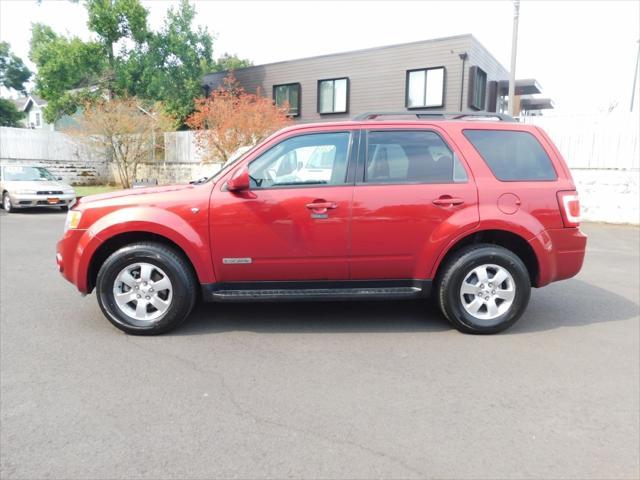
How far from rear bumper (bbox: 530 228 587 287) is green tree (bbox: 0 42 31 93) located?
64002 mm

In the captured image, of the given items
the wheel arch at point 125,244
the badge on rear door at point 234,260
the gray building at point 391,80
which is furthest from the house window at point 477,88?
the wheel arch at point 125,244

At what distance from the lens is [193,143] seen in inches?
902

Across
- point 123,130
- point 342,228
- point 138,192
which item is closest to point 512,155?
point 342,228

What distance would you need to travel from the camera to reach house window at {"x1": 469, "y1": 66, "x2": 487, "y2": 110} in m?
20.5

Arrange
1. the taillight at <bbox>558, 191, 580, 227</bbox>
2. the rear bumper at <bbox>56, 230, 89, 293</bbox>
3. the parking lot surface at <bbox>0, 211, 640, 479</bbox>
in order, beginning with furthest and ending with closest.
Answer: the taillight at <bbox>558, 191, 580, 227</bbox>
the rear bumper at <bbox>56, 230, 89, 293</bbox>
the parking lot surface at <bbox>0, 211, 640, 479</bbox>

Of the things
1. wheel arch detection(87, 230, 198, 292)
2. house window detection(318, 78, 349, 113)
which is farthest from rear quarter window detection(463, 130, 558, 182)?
house window detection(318, 78, 349, 113)

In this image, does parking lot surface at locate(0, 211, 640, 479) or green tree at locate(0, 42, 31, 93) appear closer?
parking lot surface at locate(0, 211, 640, 479)

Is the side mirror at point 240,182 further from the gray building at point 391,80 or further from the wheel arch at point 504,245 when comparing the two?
the gray building at point 391,80

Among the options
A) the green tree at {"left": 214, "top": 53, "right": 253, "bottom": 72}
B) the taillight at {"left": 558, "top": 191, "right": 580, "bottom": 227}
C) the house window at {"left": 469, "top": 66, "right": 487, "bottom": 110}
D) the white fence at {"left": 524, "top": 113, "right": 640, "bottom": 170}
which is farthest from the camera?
the green tree at {"left": 214, "top": 53, "right": 253, "bottom": 72}

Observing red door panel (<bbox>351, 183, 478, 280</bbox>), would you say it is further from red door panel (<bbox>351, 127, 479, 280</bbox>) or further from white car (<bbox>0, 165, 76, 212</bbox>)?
white car (<bbox>0, 165, 76, 212</bbox>)

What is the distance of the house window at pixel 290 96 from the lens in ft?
81.7

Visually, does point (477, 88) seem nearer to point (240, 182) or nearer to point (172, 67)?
Result: point (172, 67)

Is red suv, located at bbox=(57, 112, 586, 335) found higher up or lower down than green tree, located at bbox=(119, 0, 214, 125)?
lower down

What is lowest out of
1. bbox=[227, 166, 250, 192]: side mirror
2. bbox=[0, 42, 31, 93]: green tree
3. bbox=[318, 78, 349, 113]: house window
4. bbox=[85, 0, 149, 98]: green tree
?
bbox=[227, 166, 250, 192]: side mirror
